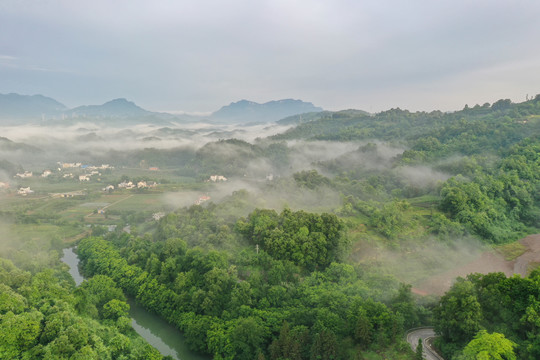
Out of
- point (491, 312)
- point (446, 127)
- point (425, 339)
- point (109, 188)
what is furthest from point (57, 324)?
point (446, 127)

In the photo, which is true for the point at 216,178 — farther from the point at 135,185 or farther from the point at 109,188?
the point at 109,188

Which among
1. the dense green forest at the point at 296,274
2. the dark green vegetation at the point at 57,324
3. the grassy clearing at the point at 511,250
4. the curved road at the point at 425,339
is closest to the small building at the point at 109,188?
the dense green forest at the point at 296,274

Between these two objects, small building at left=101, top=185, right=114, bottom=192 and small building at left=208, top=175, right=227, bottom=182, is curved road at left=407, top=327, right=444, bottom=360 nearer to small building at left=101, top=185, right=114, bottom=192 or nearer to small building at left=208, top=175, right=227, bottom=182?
small building at left=101, top=185, right=114, bottom=192

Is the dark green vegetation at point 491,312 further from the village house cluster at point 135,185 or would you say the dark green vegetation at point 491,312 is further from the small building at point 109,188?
the small building at point 109,188

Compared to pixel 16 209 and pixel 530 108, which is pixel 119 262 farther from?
pixel 530 108

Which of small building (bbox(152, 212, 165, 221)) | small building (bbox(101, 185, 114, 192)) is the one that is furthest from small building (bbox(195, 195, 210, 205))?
small building (bbox(101, 185, 114, 192))
